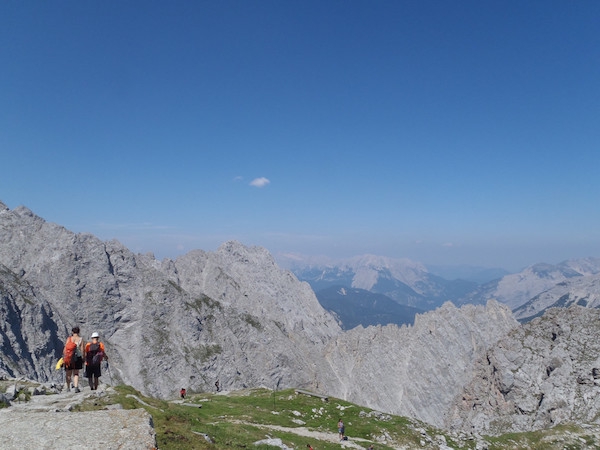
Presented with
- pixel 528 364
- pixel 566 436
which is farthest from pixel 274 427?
pixel 528 364

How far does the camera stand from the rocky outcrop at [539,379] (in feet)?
330

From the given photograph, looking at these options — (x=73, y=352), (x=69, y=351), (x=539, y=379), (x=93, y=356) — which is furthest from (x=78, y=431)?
(x=539, y=379)

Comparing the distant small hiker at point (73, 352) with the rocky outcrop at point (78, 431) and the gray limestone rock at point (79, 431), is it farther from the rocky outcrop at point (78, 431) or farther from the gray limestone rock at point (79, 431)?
the gray limestone rock at point (79, 431)

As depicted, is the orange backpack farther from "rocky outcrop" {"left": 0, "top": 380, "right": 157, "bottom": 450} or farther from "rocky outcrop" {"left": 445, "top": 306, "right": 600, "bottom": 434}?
"rocky outcrop" {"left": 445, "top": 306, "right": 600, "bottom": 434}

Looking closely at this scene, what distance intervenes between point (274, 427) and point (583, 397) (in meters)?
98.4

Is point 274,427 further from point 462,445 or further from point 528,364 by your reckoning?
point 528,364

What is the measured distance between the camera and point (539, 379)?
11650 centimetres

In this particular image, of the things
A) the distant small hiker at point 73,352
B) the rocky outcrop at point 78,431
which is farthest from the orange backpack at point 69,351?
the rocky outcrop at point 78,431

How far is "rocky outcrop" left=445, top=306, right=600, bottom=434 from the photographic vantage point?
100m

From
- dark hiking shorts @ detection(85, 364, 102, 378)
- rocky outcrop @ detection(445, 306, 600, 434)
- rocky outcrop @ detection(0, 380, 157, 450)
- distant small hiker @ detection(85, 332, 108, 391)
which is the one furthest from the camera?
rocky outcrop @ detection(445, 306, 600, 434)

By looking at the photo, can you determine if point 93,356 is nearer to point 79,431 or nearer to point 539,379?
point 79,431

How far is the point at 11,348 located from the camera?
153125 mm

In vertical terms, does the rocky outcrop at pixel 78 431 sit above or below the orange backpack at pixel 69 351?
below

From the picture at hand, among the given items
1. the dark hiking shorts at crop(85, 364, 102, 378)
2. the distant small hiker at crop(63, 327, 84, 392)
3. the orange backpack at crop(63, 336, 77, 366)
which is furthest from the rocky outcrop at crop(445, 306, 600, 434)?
the orange backpack at crop(63, 336, 77, 366)
